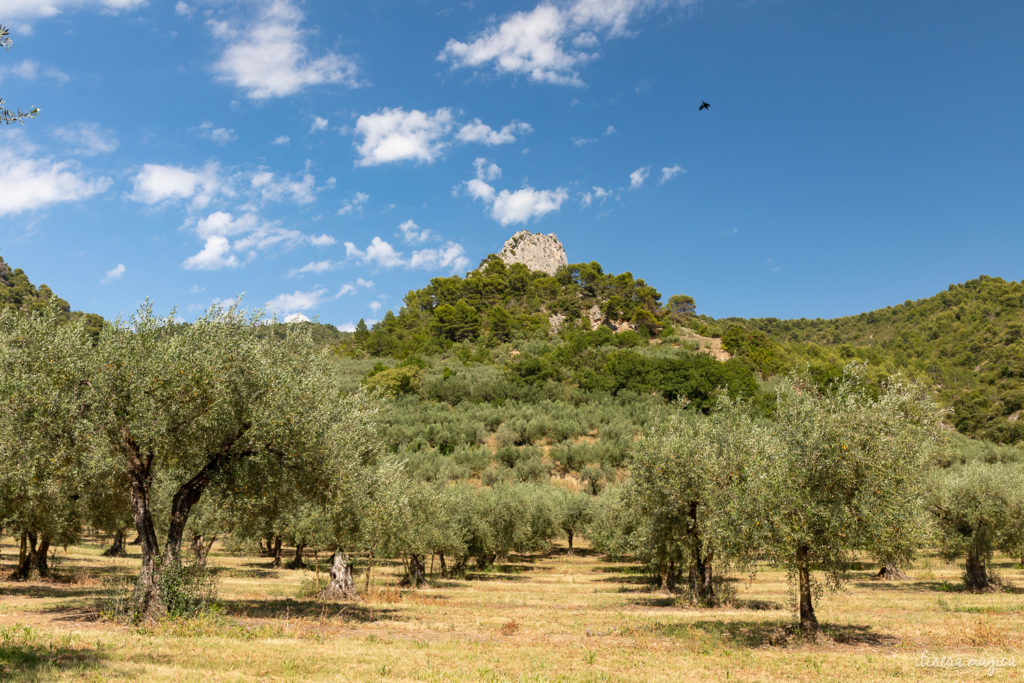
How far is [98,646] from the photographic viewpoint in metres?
15.8

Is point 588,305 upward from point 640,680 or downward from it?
upward

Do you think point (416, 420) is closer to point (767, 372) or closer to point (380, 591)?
point (380, 591)

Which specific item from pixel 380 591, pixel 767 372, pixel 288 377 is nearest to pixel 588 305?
pixel 767 372

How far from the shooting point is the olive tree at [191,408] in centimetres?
1803

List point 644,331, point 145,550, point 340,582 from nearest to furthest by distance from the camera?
point 145,550, point 340,582, point 644,331

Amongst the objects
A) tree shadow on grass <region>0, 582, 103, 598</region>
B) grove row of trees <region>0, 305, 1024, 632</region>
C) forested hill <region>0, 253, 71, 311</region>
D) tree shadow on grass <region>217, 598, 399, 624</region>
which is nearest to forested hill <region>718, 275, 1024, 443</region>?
grove row of trees <region>0, 305, 1024, 632</region>

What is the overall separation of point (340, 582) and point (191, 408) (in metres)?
15.3

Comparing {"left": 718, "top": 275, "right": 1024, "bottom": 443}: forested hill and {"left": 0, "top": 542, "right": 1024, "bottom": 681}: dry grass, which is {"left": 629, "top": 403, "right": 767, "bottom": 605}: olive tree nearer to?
{"left": 0, "top": 542, "right": 1024, "bottom": 681}: dry grass

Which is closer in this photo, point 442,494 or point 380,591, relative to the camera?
point 380,591

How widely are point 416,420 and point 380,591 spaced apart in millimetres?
61577

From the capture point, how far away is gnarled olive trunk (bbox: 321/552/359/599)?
1153 inches

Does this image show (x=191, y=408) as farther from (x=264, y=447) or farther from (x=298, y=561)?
(x=298, y=561)

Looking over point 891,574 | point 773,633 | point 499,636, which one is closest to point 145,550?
point 499,636

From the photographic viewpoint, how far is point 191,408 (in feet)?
60.3
